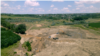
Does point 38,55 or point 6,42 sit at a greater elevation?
point 6,42

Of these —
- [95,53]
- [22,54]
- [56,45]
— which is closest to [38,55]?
[22,54]

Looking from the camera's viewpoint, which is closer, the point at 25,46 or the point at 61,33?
the point at 25,46

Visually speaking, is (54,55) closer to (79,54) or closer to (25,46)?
(79,54)

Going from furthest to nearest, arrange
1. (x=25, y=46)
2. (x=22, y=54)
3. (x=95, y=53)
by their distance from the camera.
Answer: (x=25, y=46) < (x=22, y=54) < (x=95, y=53)

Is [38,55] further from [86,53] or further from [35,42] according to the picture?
[86,53]

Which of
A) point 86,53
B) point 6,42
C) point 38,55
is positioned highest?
point 6,42

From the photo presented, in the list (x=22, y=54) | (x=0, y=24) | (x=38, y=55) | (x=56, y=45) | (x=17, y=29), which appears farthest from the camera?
(x=0, y=24)

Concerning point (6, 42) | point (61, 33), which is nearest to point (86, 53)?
point (6, 42)

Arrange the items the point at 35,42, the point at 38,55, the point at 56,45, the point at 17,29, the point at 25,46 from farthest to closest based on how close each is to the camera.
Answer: the point at 17,29, the point at 35,42, the point at 56,45, the point at 25,46, the point at 38,55

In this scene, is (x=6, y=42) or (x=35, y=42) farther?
(x=35, y=42)
